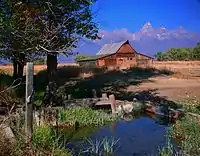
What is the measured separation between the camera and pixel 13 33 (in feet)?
39.2

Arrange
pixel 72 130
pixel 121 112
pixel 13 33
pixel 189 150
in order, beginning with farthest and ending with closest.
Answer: pixel 121 112
pixel 72 130
pixel 13 33
pixel 189 150

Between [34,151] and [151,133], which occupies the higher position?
[34,151]

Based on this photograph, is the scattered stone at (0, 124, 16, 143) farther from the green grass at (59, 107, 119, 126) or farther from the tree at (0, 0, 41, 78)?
the green grass at (59, 107, 119, 126)

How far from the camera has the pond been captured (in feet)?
38.0

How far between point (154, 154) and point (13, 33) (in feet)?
17.7

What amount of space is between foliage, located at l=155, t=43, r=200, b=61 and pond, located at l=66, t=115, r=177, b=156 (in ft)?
239

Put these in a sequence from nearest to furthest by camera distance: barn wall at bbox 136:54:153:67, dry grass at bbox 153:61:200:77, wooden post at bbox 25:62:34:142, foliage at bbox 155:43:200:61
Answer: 1. wooden post at bbox 25:62:34:142
2. dry grass at bbox 153:61:200:77
3. barn wall at bbox 136:54:153:67
4. foliage at bbox 155:43:200:61

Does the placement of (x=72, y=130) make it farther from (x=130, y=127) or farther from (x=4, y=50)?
(x=4, y=50)

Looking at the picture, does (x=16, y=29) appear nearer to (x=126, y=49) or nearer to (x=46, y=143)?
(x=46, y=143)

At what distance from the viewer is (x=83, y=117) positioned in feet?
50.6

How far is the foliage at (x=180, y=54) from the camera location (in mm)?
89238

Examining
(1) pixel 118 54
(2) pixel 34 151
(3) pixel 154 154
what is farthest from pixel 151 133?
(1) pixel 118 54

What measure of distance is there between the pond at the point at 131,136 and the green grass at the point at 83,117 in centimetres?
34

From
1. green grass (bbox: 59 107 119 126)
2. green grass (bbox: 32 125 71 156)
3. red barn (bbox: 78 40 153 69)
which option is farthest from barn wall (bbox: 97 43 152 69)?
green grass (bbox: 32 125 71 156)
